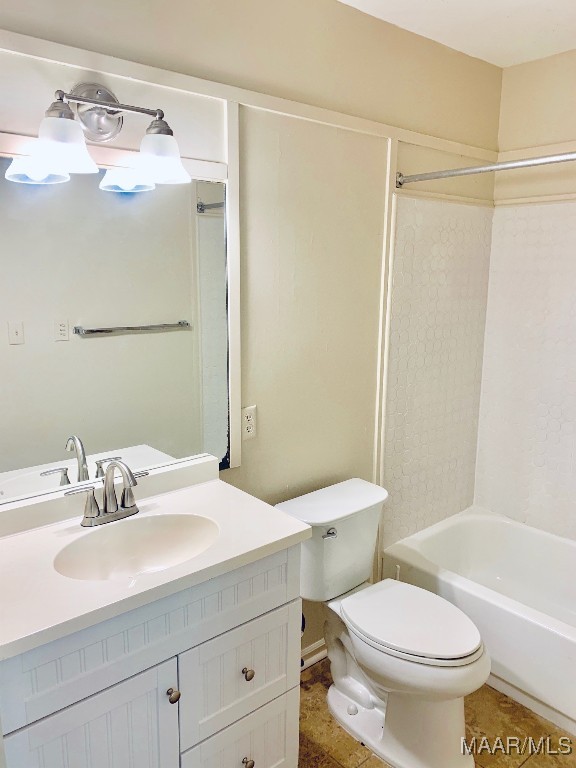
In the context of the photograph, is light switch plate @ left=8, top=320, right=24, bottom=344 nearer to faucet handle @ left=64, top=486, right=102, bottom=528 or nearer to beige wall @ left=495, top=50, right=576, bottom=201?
faucet handle @ left=64, top=486, right=102, bottom=528

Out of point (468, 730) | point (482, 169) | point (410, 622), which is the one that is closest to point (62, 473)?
point (410, 622)

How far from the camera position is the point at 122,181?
160cm

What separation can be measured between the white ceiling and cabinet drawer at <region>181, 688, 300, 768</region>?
7.36 ft

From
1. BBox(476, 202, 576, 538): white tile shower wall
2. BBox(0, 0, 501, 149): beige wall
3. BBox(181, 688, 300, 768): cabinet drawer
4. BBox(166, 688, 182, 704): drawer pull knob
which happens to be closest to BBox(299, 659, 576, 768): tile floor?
BBox(181, 688, 300, 768): cabinet drawer

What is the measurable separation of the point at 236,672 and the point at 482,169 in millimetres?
1847

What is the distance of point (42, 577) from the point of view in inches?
50.2

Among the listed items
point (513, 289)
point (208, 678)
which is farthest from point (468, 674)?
point (513, 289)

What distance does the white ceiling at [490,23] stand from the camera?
1.98 m

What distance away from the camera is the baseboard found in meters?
2.29

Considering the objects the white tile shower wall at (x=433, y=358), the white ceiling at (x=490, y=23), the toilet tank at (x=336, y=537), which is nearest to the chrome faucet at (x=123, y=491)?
the toilet tank at (x=336, y=537)

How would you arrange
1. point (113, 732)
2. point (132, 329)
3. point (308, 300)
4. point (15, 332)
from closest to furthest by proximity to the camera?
point (113, 732) < point (15, 332) < point (132, 329) < point (308, 300)

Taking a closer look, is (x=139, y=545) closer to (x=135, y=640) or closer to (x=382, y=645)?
(x=135, y=640)

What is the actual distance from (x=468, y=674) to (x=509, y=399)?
148cm

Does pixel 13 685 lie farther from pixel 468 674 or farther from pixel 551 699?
Result: pixel 551 699
